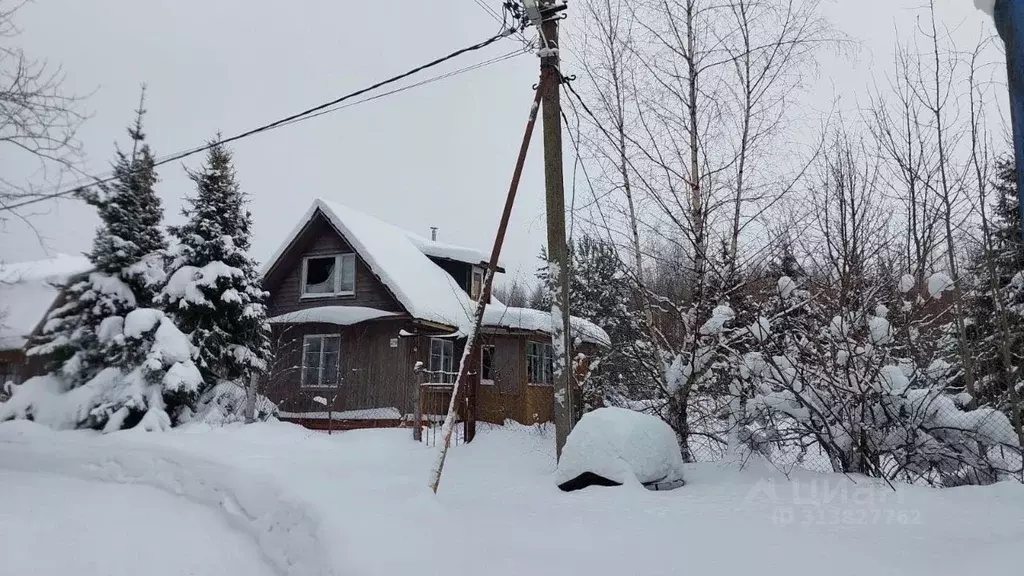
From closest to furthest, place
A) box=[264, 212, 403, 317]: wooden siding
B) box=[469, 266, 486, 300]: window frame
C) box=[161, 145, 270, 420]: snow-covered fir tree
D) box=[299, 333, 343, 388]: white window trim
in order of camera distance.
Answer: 1. box=[161, 145, 270, 420]: snow-covered fir tree
2. box=[299, 333, 343, 388]: white window trim
3. box=[264, 212, 403, 317]: wooden siding
4. box=[469, 266, 486, 300]: window frame

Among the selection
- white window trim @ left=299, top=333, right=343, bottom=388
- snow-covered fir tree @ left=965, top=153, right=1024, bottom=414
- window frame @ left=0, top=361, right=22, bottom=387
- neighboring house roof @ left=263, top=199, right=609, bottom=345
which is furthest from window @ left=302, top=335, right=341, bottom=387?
snow-covered fir tree @ left=965, top=153, right=1024, bottom=414

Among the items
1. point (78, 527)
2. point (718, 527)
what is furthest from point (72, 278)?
point (718, 527)

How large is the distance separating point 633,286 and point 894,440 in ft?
11.1

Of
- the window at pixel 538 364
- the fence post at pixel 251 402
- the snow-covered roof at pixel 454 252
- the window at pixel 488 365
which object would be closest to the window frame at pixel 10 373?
the fence post at pixel 251 402

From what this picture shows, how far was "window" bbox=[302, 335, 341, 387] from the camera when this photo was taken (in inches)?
585

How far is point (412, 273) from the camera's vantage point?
15508 mm

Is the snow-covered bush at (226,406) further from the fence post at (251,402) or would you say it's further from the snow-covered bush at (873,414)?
the snow-covered bush at (873,414)

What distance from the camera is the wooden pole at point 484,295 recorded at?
486 cm

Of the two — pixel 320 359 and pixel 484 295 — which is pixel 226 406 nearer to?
pixel 320 359

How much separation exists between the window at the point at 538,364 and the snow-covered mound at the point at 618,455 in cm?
1056

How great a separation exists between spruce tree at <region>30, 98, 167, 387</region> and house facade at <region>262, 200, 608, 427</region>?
6.88 m

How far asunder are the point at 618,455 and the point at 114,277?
18.4ft

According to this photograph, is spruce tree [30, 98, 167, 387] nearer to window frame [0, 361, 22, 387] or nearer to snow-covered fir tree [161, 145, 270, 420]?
window frame [0, 361, 22, 387]

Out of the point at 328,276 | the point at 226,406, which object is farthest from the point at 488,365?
the point at 226,406
